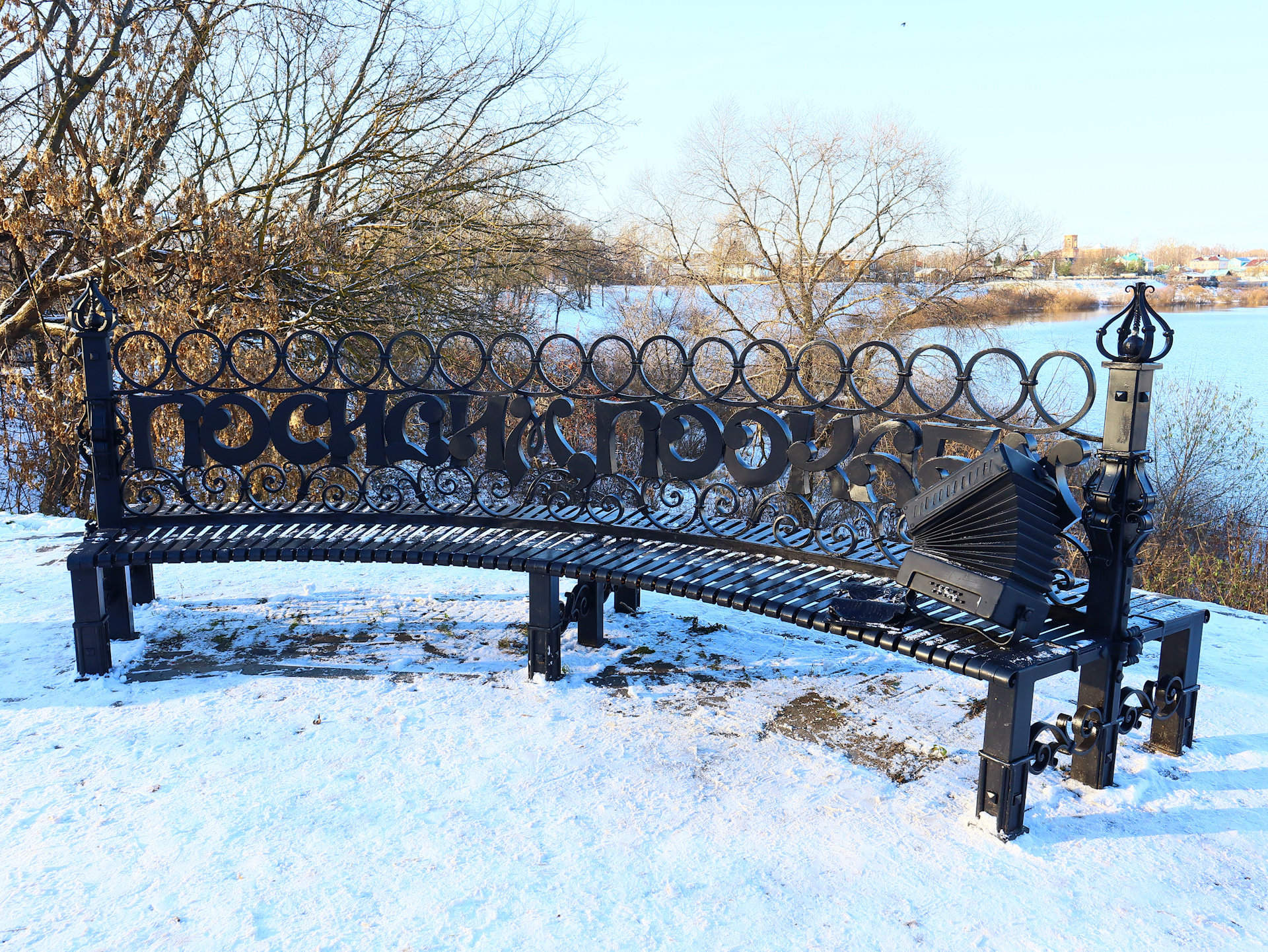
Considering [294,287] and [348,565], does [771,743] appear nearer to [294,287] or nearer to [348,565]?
[348,565]

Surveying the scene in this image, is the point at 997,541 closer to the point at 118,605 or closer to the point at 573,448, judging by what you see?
the point at 573,448

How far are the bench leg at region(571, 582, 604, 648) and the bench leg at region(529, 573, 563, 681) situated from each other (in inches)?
10.0

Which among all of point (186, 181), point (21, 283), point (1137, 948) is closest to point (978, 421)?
point (1137, 948)

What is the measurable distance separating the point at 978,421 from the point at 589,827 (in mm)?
1799

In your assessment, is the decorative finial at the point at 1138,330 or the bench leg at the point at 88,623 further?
the bench leg at the point at 88,623

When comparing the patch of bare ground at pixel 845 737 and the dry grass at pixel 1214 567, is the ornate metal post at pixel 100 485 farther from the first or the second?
the dry grass at pixel 1214 567

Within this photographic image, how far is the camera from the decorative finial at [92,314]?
3.53 metres

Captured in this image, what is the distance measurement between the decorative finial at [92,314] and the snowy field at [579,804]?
4.19ft

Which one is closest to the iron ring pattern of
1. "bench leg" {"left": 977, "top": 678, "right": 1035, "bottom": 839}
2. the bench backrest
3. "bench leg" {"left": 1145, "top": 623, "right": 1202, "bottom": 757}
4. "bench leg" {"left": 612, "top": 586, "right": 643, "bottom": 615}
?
the bench backrest

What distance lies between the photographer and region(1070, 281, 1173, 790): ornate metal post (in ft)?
8.07

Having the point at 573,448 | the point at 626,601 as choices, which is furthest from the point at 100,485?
the point at 626,601

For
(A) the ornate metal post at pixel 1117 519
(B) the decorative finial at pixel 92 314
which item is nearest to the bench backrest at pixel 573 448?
(B) the decorative finial at pixel 92 314

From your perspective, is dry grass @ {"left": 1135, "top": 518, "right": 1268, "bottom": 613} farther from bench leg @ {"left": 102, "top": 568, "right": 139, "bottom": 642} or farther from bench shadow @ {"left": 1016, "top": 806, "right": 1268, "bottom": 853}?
bench leg @ {"left": 102, "top": 568, "right": 139, "bottom": 642}

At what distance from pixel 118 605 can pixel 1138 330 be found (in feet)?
12.4
